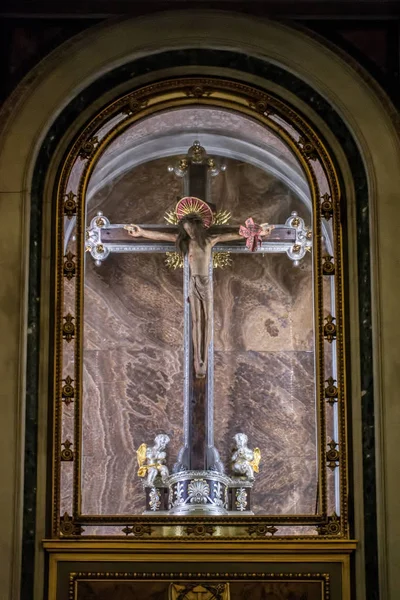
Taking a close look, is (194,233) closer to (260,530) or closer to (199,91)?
(199,91)

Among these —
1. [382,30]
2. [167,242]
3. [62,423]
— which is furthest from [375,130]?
[62,423]

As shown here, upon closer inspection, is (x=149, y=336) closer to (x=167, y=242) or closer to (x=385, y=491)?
(x=167, y=242)

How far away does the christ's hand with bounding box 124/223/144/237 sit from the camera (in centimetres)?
1137

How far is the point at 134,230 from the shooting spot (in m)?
11.4

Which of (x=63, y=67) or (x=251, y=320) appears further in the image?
(x=251, y=320)

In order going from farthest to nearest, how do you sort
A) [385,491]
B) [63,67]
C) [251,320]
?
[251,320], [63,67], [385,491]

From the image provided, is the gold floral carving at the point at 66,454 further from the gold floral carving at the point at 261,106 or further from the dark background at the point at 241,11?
the gold floral carving at the point at 261,106

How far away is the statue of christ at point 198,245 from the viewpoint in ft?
36.5

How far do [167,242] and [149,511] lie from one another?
1724mm

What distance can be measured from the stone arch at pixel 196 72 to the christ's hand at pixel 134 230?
0.80 meters

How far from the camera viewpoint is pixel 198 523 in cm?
1024

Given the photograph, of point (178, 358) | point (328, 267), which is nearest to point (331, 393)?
point (328, 267)

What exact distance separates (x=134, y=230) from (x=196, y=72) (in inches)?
43.5

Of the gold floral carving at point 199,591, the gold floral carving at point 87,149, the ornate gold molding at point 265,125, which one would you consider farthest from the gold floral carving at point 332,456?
the gold floral carving at point 87,149
